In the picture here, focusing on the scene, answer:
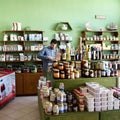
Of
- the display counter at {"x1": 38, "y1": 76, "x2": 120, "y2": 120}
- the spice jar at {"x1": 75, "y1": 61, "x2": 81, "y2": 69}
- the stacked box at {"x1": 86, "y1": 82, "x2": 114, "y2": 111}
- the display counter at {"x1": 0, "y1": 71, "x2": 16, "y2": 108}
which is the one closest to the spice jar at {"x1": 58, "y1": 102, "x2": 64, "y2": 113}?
the display counter at {"x1": 38, "y1": 76, "x2": 120, "y2": 120}

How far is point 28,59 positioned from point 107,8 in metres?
3.69

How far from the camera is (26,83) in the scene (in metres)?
6.79


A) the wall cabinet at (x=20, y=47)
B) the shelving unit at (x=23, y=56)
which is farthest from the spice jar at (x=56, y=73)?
the wall cabinet at (x=20, y=47)

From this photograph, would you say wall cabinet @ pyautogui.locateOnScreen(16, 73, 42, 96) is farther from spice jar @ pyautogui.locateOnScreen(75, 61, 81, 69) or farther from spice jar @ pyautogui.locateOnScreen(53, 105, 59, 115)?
spice jar @ pyautogui.locateOnScreen(53, 105, 59, 115)

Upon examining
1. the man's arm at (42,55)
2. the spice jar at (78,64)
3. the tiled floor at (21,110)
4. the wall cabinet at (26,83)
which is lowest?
the tiled floor at (21,110)

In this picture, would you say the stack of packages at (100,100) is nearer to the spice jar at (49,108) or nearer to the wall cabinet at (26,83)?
the spice jar at (49,108)

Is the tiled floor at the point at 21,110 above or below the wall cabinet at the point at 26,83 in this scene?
below

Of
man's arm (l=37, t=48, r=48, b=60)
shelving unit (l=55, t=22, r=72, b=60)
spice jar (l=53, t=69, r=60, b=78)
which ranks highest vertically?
shelving unit (l=55, t=22, r=72, b=60)

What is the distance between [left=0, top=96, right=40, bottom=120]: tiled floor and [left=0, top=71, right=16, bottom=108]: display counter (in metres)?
0.19

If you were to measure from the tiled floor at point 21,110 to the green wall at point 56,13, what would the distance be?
8.37ft

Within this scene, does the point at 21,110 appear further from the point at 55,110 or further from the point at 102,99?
the point at 102,99

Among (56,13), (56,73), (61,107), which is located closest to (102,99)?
(61,107)

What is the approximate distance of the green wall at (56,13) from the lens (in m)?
7.16

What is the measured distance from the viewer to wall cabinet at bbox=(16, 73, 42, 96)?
674 centimetres
